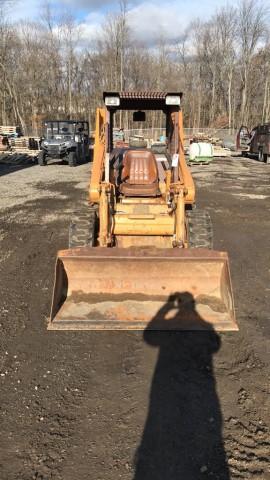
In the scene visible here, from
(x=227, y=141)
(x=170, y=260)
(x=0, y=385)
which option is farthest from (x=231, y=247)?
(x=227, y=141)

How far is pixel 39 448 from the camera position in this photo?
8.52 ft

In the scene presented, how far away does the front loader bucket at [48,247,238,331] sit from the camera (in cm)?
394

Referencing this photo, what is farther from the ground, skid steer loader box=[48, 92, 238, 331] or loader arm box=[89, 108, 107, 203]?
loader arm box=[89, 108, 107, 203]

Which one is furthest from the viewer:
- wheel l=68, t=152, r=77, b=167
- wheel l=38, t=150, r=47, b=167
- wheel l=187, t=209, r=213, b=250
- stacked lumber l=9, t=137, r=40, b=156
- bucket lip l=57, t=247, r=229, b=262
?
stacked lumber l=9, t=137, r=40, b=156

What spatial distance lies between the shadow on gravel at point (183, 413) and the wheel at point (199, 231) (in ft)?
4.44

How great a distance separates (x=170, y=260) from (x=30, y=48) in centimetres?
4515

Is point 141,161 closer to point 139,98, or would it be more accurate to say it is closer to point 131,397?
point 139,98

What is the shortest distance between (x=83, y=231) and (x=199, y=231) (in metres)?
1.53

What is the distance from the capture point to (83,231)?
5148 mm

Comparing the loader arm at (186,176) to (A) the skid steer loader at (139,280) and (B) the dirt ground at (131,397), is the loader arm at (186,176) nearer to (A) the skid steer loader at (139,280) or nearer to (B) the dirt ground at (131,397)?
(A) the skid steer loader at (139,280)

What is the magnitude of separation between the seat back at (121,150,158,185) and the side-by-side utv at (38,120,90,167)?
1230cm

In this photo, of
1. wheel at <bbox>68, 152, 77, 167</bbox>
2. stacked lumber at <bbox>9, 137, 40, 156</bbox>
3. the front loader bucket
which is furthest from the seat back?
stacked lumber at <bbox>9, 137, 40, 156</bbox>

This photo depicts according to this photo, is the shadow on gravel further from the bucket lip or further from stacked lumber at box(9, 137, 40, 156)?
stacked lumber at box(9, 137, 40, 156)

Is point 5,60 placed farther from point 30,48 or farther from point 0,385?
point 0,385
